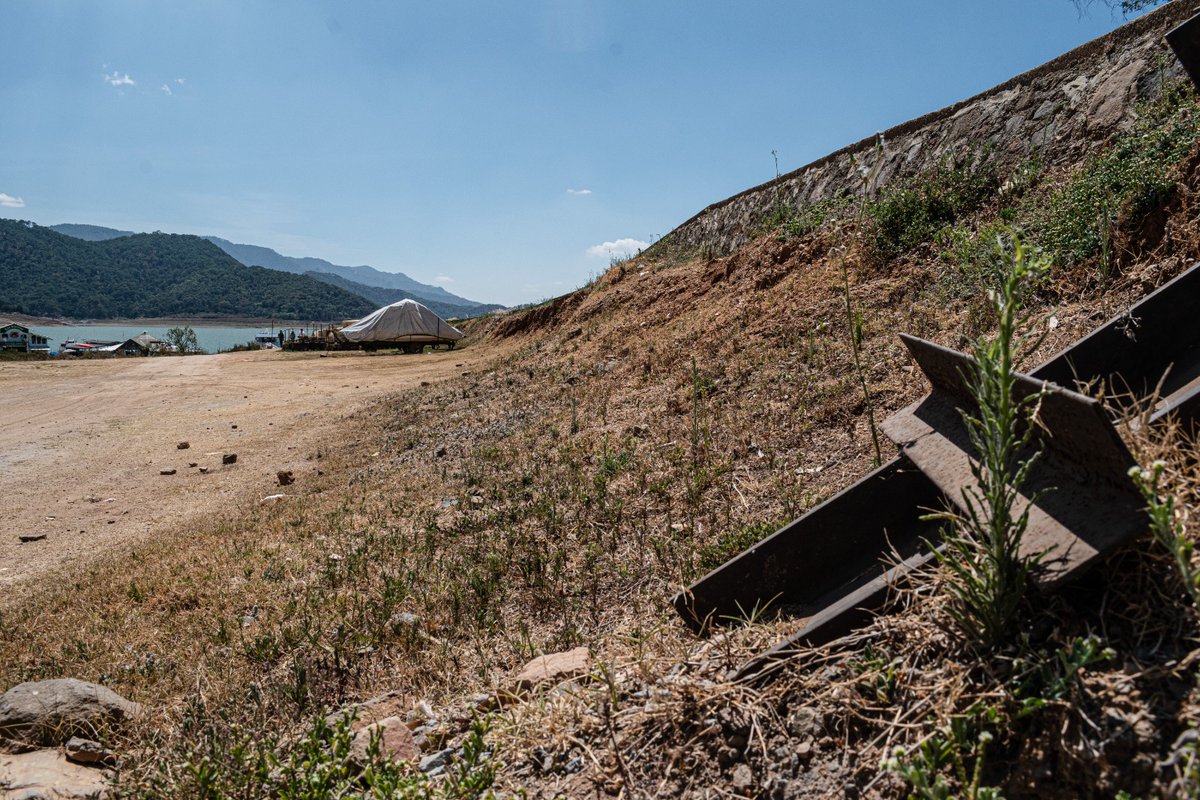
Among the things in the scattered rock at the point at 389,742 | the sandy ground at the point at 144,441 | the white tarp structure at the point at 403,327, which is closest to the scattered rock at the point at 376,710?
the scattered rock at the point at 389,742

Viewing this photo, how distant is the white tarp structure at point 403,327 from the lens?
29766 mm

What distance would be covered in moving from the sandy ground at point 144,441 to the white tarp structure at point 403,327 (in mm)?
8002

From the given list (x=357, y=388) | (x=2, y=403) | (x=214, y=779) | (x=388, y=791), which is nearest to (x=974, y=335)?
(x=388, y=791)

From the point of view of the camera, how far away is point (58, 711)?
2957mm

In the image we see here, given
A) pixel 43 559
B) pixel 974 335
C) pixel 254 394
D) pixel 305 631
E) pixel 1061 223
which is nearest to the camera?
pixel 305 631

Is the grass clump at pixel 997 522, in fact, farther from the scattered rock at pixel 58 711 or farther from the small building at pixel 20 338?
the small building at pixel 20 338

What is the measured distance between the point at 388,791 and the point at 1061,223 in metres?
6.04

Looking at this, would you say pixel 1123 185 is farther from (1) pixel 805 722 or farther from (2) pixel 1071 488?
(1) pixel 805 722

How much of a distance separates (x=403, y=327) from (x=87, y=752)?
92.7 ft

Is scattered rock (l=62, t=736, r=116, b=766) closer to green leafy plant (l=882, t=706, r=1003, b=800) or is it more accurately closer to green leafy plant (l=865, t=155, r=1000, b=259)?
green leafy plant (l=882, t=706, r=1003, b=800)

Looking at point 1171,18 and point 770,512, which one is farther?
point 1171,18

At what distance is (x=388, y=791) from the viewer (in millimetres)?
2000

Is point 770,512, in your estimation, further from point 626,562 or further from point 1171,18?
point 1171,18

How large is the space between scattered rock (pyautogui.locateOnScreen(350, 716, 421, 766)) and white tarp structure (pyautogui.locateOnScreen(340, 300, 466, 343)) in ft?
93.2
